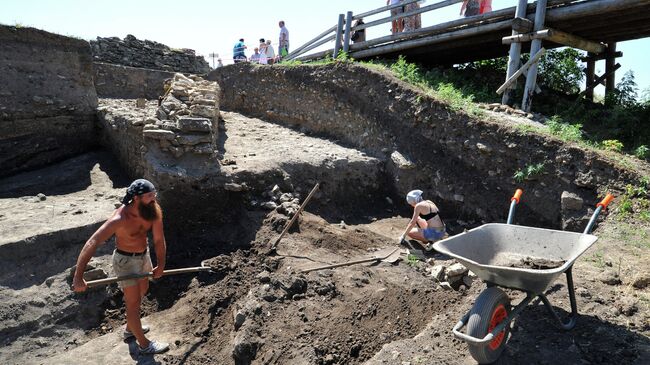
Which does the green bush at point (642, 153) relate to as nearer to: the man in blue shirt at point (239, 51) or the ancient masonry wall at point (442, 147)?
the ancient masonry wall at point (442, 147)

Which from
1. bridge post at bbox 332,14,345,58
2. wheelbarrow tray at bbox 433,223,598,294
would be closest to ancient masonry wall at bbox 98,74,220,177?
bridge post at bbox 332,14,345,58

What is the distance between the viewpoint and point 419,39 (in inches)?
375

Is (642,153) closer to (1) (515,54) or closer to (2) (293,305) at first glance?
(1) (515,54)

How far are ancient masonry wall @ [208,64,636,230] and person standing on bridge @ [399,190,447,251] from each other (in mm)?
1124

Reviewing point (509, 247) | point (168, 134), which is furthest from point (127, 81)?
point (509, 247)

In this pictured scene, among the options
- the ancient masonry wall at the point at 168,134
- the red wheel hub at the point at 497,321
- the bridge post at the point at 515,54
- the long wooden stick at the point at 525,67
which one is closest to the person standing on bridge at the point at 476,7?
the bridge post at the point at 515,54

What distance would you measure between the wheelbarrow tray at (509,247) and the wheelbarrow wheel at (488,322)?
16 cm

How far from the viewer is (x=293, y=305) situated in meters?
4.63

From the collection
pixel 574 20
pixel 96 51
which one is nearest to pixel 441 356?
pixel 574 20

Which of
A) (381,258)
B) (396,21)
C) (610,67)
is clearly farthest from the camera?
(396,21)

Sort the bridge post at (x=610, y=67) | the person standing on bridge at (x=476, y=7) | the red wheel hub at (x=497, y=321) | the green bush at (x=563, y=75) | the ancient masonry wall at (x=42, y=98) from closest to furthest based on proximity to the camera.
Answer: the red wheel hub at (x=497, y=321), the ancient masonry wall at (x=42, y=98), the person standing on bridge at (x=476, y=7), the bridge post at (x=610, y=67), the green bush at (x=563, y=75)

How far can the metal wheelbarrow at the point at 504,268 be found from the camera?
10.5 feet

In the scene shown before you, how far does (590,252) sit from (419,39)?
623cm

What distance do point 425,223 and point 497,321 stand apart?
2.92 metres
